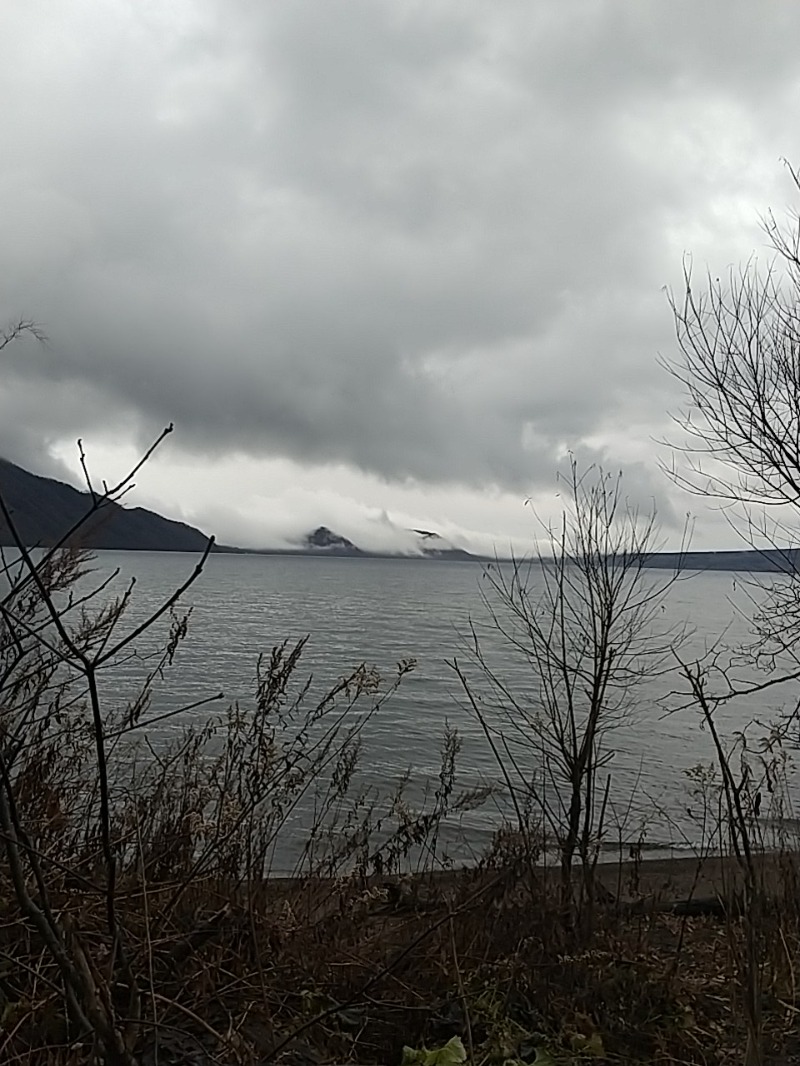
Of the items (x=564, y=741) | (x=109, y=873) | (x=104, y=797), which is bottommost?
(x=564, y=741)

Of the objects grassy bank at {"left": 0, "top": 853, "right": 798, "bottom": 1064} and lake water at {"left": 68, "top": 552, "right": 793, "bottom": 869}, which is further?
lake water at {"left": 68, "top": 552, "right": 793, "bottom": 869}

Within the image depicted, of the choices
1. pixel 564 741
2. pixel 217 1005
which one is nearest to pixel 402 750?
pixel 564 741

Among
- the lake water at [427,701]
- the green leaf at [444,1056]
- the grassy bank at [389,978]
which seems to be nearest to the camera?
the grassy bank at [389,978]

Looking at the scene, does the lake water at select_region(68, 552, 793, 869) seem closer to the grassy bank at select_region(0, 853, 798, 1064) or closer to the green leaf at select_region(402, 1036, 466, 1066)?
the grassy bank at select_region(0, 853, 798, 1064)

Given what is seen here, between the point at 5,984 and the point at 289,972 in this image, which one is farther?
the point at 289,972

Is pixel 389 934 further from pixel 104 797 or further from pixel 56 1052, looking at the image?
pixel 104 797

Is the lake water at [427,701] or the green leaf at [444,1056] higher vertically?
the green leaf at [444,1056]

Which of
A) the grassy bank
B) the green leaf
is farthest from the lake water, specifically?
the green leaf

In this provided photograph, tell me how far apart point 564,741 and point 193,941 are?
4.18 metres

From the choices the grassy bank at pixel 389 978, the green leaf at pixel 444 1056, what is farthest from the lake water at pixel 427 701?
the green leaf at pixel 444 1056

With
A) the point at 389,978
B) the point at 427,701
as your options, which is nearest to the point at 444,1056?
the point at 389,978

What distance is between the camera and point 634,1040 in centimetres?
417

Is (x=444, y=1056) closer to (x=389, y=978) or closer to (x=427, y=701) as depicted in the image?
(x=389, y=978)

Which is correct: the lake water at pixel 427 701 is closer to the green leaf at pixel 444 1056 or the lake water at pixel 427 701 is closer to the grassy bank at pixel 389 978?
the grassy bank at pixel 389 978
